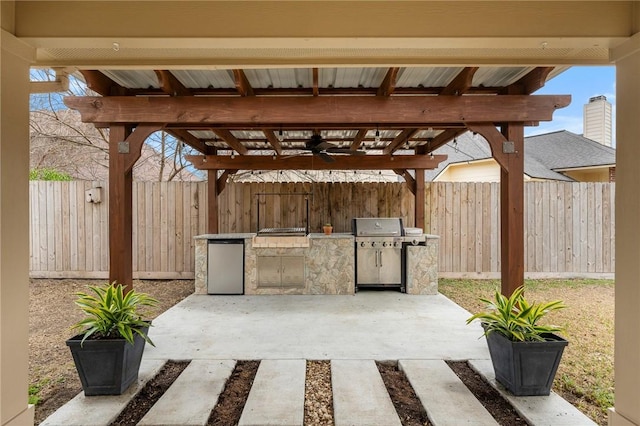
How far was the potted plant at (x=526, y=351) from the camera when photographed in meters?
2.46

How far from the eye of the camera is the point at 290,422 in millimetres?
2178

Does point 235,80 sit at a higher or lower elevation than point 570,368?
higher

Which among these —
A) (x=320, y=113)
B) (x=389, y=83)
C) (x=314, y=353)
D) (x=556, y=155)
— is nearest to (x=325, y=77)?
(x=320, y=113)

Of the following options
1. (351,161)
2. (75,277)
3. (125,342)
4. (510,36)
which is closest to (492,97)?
(510,36)

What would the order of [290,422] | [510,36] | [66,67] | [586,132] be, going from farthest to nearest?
[586,132] < [66,67] < [290,422] < [510,36]

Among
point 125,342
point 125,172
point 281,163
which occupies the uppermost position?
point 281,163

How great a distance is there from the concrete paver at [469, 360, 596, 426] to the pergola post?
3.80 metres

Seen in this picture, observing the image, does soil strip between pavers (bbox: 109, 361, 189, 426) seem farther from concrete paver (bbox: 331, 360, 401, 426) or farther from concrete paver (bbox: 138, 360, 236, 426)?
concrete paver (bbox: 331, 360, 401, 426)

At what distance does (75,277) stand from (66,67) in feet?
18.3

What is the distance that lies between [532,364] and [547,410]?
298mm

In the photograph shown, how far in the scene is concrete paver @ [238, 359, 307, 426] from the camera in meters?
2.21

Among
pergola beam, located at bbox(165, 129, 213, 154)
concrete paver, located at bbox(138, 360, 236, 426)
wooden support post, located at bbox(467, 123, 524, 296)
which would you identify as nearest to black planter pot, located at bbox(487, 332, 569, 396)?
wooden support post, located at bbox(467, 123, 524, 296)

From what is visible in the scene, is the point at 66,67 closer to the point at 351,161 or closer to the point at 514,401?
the point at 514,401

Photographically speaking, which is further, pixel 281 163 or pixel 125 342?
pixel 281 163
